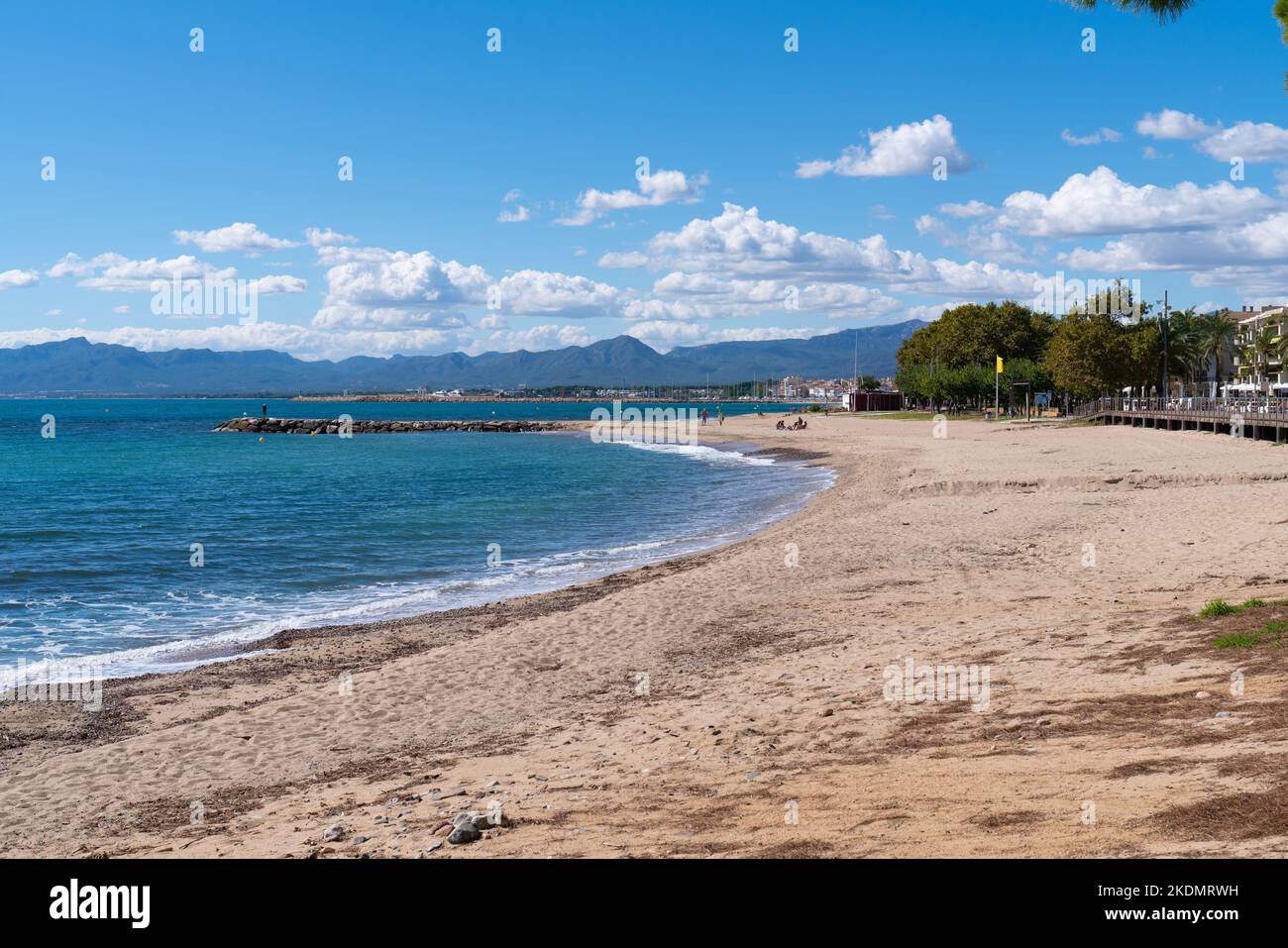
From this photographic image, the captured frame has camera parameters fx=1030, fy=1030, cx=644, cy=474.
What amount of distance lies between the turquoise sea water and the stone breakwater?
227ft

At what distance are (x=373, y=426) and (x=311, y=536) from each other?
121852 millimetres

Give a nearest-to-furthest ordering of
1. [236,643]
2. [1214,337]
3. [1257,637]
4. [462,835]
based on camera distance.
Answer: [462,835] → [1257,637] → [236,643] → [1214,337]

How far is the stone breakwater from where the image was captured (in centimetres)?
14538

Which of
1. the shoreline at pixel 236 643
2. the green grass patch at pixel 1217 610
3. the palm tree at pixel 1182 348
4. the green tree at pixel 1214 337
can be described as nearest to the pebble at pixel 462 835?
the green grass patch at pixel 1217 610

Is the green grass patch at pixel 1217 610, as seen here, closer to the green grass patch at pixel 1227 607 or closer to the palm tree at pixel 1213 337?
the green grass patch at pixel 1227 607

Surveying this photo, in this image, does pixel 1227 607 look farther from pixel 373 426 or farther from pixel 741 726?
pixel 373 426

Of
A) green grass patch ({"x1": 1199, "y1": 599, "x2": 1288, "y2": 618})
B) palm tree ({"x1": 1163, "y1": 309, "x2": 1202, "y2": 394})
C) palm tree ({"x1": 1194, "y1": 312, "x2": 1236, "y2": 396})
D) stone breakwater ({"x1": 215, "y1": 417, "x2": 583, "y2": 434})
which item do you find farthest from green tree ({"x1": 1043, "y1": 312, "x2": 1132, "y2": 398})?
green grass patch ({"x1": 1199, "y1": 599, "x2": 1288, "y2": 618})

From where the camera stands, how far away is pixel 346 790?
9914 millimetres

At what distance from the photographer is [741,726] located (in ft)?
35.3

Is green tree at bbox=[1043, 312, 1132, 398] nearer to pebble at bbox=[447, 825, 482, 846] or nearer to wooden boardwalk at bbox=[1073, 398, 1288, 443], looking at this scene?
wooden boardwalk at bbox=[1073, 398, 1288, 443]

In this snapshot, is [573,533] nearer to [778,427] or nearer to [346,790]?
[346,790]

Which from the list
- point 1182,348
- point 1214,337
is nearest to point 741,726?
point 1182,348

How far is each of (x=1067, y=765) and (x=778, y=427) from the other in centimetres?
10420

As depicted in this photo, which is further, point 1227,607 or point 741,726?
point 1227,607
